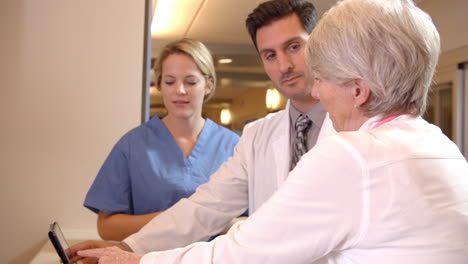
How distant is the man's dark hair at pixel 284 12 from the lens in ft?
4.17

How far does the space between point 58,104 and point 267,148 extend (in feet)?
3.53

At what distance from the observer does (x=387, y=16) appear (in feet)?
2.22

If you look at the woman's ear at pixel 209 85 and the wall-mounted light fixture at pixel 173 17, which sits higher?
the wall-mounted light fixture at pixel 173 17

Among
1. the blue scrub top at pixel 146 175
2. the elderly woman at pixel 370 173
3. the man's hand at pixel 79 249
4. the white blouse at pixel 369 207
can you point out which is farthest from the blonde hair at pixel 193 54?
the white blouse at pixel 369 207

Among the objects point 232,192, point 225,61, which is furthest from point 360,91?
point 225,61

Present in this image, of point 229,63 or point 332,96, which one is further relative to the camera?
point 229,63

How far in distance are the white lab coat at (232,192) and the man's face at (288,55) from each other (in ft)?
0.37

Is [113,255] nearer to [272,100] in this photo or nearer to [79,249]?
[79,249]

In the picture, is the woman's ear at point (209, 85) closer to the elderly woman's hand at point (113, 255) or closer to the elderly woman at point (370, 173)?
the elderly woman's hand at point (113, 255)

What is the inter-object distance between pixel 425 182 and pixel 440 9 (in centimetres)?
296


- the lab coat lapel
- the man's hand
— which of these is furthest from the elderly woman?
the lab coat lapel

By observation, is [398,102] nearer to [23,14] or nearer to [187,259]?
[187,259]

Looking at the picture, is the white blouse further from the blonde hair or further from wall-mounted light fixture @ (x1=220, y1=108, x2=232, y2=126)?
wall-mounted light fixture @ (x1=220, y1=108, x2=232, y2=126)

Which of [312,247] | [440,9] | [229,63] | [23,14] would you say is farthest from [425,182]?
[440,9]
